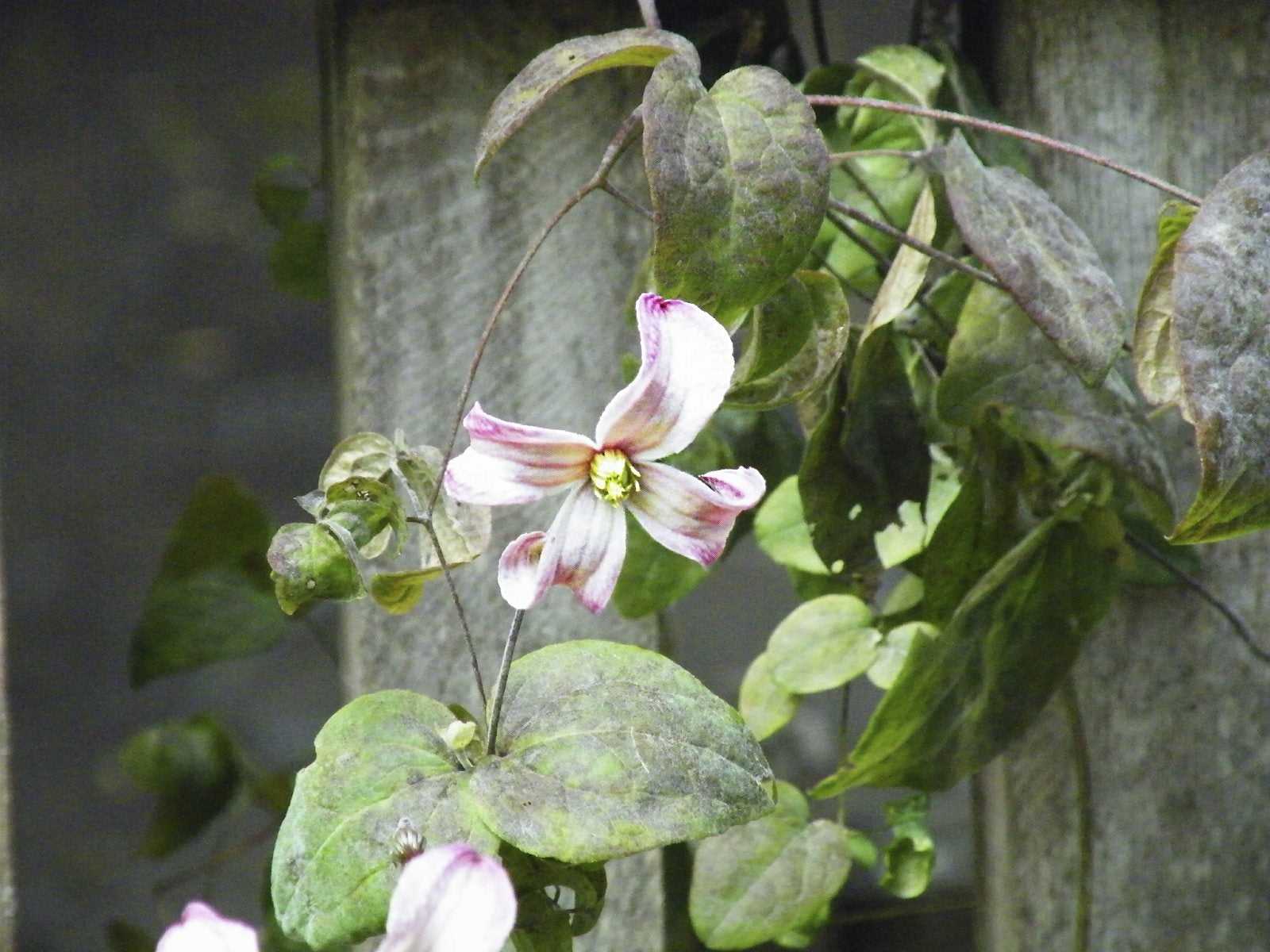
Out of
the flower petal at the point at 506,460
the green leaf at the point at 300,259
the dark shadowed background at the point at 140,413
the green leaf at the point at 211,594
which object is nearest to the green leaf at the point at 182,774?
the green leaf at the point at 211,594

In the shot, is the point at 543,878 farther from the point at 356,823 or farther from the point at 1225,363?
the point at 1225,363

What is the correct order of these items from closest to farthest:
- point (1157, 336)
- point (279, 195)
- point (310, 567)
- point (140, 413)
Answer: point (310, 567)
point (1157, 336)
point (279, 195)
point (140, 413)

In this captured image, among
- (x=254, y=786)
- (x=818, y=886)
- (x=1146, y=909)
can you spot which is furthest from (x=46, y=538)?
(x=1146, y=909)

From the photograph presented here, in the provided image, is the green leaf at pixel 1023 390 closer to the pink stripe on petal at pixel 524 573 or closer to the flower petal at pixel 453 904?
the pink stripe on petal at pixel 524 573

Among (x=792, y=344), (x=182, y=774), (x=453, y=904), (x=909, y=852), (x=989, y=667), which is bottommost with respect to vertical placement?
(x=182, y=774)

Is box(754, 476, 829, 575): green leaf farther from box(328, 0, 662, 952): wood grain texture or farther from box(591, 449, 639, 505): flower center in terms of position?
box(591, 449, 639, 505): flower center

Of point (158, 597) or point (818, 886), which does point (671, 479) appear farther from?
point (158, 597)

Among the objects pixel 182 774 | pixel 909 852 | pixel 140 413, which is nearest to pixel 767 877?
pixel 909 852
